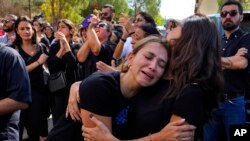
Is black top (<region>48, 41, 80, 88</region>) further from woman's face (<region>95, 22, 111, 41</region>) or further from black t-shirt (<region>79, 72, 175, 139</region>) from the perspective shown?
black t-shirt (<region>79, 72, 175, 139</region>)

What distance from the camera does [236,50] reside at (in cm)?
425

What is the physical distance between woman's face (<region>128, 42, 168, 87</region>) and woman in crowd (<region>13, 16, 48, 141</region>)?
120 inches

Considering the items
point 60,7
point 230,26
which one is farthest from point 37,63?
point 60,7

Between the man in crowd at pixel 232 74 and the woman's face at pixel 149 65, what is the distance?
193 cm

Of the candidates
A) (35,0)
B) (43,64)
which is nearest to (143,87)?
(43,64)

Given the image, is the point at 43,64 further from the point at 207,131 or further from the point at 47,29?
the point at 47,29

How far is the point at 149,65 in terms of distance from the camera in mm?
2260

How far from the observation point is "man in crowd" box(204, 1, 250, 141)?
412 centimetres

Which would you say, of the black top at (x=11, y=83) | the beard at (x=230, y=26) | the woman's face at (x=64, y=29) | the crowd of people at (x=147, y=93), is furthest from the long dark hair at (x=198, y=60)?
the woman's face at (x=64, y=29)

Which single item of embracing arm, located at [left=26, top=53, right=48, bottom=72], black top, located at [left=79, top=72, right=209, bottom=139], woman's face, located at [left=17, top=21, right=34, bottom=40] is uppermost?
woman's face, located at [left=17, top=21, right=34, bottom=40]

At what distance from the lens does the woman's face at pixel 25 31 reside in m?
5.15

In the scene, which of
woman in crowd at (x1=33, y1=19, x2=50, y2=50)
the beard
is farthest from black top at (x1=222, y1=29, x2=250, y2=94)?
woman in crowd at (x1=33, y1=19, x2=50, y2=50)

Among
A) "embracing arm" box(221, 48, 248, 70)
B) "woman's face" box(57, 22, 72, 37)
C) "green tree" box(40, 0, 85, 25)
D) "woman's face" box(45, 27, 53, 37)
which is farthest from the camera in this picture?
"green tree" box(40, 0, 85, 25)

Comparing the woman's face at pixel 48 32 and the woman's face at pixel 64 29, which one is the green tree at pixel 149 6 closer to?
the woman's face at pixel 48 32
